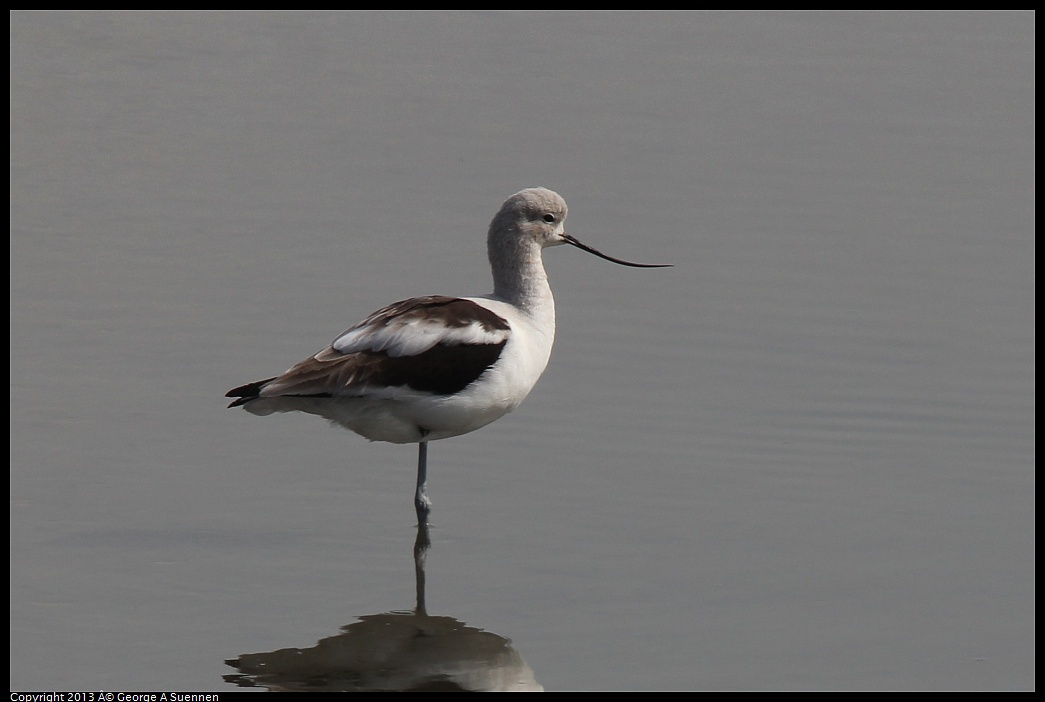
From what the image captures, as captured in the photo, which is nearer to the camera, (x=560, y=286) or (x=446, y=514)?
(x=446, y=514)

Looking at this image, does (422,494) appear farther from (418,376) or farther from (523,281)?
(523,281)

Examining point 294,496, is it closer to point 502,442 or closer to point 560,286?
point 502,442

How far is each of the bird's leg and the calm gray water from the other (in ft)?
0.39

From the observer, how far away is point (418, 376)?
8.02 metres

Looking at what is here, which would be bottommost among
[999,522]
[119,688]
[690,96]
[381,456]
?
[119,688]

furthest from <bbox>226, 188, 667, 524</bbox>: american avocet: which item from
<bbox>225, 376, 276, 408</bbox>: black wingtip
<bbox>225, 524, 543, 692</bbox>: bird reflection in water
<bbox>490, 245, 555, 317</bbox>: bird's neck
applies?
<bbox>225, 524, 543, 692</bbox>: bird reflection in water

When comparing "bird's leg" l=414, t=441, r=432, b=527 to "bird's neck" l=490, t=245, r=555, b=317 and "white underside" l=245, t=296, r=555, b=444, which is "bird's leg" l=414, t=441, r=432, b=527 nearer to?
"white underside" l=245, t=296, r=555, b=444

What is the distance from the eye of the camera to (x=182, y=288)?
11.0 m

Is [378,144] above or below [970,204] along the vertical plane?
above

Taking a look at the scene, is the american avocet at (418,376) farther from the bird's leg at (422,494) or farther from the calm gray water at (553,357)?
the calm gray water at (553,357)

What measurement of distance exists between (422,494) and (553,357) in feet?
7.50

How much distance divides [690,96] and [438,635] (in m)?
8.93

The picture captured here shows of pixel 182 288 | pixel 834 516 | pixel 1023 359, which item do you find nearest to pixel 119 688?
pixel 834 516

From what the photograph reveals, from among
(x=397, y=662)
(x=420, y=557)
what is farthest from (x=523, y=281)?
(x=397, y=662)
